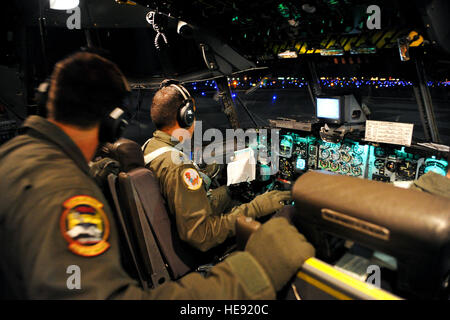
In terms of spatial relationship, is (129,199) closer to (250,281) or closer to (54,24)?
(250,281)

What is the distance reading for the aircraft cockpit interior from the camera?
554 millimetres

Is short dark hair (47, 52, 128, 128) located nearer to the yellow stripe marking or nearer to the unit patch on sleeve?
the unit patch on sleeve

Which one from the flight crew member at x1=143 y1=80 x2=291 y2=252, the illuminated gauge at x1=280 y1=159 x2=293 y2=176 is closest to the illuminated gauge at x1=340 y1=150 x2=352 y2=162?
the illuminated gauge at x1=280 y1=159 x2=293 y2=176

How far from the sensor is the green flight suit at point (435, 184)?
0.95m

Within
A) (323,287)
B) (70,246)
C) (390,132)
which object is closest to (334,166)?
(390,132)

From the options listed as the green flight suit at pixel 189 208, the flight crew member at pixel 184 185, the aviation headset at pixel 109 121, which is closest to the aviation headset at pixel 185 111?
the flight crew member at pixel 184 185

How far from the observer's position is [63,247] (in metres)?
0.59

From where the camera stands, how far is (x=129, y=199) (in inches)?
52.3

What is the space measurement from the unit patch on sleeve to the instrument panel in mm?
1502

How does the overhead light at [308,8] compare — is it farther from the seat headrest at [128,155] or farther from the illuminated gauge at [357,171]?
the seat headrest at [128,155]

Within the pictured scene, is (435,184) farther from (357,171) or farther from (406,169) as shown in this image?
(357,171)

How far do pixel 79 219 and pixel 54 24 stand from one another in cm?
643

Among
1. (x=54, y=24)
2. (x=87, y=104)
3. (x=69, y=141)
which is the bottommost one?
(x=69, y=141)

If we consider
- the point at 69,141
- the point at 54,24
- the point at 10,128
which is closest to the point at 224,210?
the point at 69,141
